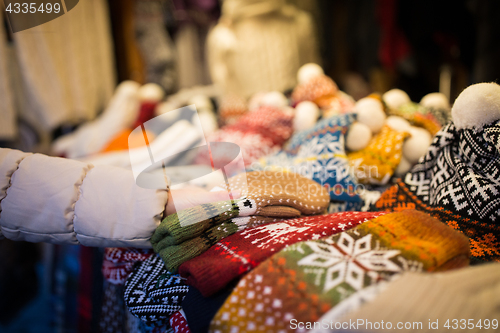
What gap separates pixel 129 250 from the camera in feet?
1.54

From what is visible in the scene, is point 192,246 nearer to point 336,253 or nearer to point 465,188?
point 336,253

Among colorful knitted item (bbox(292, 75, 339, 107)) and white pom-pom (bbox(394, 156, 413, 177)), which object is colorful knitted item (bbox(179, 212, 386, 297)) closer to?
white pom-pom (bbox(394, 156, 413, 177))

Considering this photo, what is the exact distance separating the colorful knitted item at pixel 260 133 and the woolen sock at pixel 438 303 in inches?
19.1

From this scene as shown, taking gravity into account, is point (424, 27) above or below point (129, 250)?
above

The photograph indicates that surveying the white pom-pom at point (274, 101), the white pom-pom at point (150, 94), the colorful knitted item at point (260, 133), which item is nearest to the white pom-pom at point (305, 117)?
the colorful knitted item at point (260, 133)

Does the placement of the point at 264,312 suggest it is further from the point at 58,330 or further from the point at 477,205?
the point at 58,330

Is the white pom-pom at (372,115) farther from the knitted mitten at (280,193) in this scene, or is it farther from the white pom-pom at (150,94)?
the white pom-pom at (150,94)

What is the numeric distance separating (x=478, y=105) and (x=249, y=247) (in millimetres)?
382

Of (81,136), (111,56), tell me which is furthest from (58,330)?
(111,56)

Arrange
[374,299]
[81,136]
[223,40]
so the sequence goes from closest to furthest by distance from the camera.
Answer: [374,299] < [81,136] < [223,40]

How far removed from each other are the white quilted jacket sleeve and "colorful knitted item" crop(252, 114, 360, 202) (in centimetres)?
28

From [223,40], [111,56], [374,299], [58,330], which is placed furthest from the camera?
[111,56]

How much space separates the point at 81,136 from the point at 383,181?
1.07 meters

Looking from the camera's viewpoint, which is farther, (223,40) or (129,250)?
(223,40)
